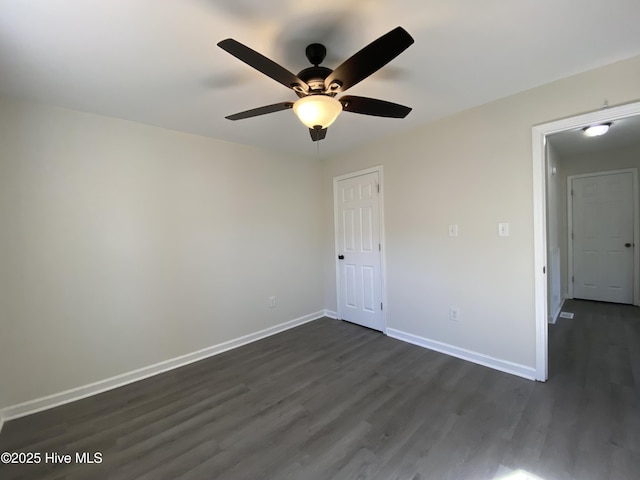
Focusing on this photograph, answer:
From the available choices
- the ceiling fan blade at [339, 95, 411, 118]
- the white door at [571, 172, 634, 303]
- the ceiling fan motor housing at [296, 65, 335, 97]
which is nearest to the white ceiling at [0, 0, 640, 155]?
the ceiling fan motor housing at [296, 65, 335, 97]

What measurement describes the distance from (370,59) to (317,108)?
38cm

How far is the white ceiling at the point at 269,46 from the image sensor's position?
1367 millimetres

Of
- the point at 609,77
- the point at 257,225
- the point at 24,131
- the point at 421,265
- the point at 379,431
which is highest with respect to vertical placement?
the point at 609,77

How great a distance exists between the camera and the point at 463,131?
2.68 m

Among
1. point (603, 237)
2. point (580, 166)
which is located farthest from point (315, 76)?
point (603, 237)

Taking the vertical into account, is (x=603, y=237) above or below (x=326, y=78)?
below

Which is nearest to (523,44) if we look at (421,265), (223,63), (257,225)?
(223,63)

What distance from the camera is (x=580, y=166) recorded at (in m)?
4.59

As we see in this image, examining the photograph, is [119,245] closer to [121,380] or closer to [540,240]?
[121,380]

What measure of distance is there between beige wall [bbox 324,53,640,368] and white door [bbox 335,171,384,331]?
199 mm

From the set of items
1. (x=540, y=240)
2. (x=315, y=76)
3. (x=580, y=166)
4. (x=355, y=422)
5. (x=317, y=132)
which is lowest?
(x=355, y=422)

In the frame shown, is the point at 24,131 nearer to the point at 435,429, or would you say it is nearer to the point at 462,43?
the point at 462,43

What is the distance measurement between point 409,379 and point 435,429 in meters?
0.61

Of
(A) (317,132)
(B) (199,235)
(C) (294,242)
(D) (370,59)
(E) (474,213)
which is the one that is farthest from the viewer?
(C) (294,242)
